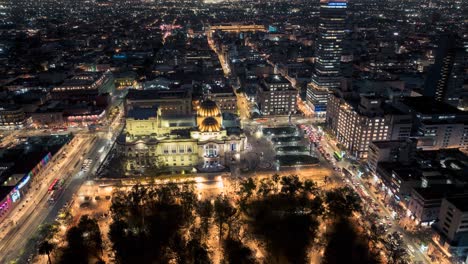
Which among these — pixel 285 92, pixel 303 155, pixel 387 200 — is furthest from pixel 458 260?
pixel 285 92

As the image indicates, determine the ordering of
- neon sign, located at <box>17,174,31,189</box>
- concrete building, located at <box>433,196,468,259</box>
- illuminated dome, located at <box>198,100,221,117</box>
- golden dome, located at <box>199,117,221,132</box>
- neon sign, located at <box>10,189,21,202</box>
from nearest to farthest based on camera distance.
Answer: concrete building, located at <box>433,196,468,259</box>
neon sign, located at <box>10,189,21,202</box>
neon sign, located at <box>17,174,31,189</box>
golden dome, located at <box>199,117,221,132</box>
illuminated dome, located at <box>198,100,221,117</box>

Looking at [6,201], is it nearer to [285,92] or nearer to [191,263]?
[191,263]

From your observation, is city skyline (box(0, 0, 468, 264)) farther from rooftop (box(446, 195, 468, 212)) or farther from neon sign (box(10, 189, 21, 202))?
neon sign (box(10, 189, 21, 202))

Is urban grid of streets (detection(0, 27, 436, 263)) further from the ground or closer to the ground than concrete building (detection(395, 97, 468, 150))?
closer to the ground

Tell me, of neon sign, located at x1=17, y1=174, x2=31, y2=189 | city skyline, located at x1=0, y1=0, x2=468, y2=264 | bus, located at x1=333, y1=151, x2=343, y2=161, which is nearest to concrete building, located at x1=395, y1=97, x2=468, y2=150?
city skyline, located at x1=0, y1=0, x2=468, y2=264

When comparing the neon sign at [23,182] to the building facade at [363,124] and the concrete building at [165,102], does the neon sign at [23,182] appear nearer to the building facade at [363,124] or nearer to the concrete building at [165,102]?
the concrete building at [165,102]

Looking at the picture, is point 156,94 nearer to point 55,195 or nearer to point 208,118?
point 208,118
